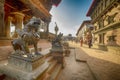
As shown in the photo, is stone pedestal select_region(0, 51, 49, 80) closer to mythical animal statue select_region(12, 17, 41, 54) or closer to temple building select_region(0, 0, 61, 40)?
mythical animal statue select_region(12, 17, 41, 54)

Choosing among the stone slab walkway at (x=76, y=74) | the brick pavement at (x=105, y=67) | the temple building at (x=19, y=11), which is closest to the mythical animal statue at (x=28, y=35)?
the temple building at (x=19, y=11)

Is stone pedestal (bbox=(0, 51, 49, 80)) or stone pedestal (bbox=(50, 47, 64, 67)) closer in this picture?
stone pedestal (bbox=(0, 51, 49, 80))

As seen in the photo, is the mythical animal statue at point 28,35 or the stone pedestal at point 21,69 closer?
the stone pedestal at point 21,69

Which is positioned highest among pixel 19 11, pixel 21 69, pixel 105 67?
pixel 19 11

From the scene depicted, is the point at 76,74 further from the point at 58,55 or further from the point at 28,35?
the point at 28,35

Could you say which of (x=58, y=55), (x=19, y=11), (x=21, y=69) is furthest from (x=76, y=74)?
(x=19, y=11)

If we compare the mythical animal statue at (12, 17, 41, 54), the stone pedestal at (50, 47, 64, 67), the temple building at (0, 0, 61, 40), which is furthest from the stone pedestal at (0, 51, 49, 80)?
the stone pedestal at (50, 47, 64, 67)

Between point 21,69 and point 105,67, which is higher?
point 21,69

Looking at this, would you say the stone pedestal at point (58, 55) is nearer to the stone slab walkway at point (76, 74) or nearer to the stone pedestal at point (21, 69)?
the stone slab walkway at point (76, 74)

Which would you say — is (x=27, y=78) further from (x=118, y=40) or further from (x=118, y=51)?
(x=118, y=40)

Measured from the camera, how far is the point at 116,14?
32.0ft

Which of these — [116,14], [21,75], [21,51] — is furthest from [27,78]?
[116,14]

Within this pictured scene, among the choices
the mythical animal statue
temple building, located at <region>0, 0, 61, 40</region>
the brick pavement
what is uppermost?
temple building, located at <region>0, 0, 61, 40</region>

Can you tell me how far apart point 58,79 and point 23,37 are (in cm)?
293
